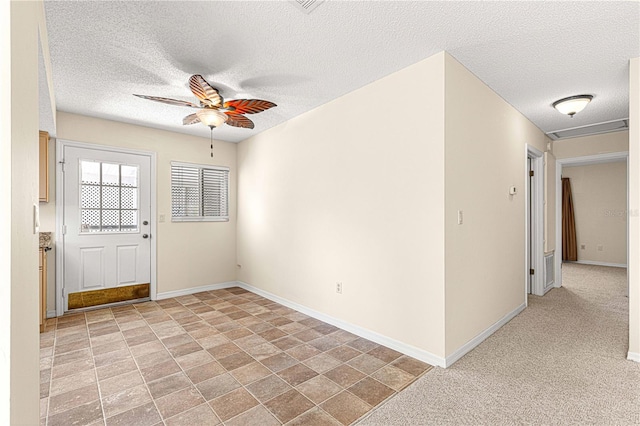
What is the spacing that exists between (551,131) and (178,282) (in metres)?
6.28

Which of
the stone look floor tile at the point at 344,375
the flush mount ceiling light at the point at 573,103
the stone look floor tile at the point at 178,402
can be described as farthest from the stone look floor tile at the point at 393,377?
the flush mount ceiling light at the point at 573,103

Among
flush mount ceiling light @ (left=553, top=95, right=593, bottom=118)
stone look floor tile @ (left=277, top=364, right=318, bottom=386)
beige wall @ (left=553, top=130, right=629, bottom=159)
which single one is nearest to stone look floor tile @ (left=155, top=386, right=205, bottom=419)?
stone look floor tile @ (left=277, top=364, right=318, bottom=386)

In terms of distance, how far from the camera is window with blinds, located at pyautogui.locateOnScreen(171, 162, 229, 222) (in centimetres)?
486

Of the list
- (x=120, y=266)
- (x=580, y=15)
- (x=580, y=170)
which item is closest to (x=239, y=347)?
(x=120, y=266)

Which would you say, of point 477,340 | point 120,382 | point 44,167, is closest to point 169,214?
point 44,167

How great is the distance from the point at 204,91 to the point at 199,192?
280 cm

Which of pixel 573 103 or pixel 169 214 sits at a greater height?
pixel 573 103

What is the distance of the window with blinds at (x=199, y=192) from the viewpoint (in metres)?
4.86

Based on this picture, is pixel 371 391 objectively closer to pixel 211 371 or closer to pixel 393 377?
pixel 393 377

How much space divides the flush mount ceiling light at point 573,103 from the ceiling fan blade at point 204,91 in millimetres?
3710

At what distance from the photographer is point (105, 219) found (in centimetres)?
425

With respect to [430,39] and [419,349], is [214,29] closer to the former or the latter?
[430,39]

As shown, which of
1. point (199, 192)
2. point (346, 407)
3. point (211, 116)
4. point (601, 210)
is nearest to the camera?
point (346, 407)

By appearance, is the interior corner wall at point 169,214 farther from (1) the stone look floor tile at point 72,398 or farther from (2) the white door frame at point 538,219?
(2) the white door frame at point 538,219
